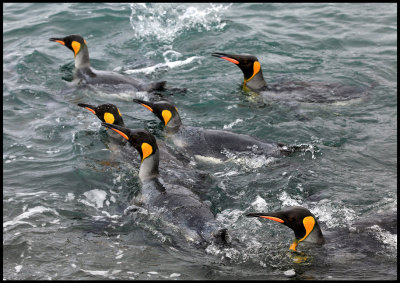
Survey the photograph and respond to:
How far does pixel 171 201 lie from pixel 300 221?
4.94 ft

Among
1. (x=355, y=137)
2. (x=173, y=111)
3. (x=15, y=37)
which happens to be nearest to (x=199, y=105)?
(x=173, y=111)

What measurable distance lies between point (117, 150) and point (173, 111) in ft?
3.42

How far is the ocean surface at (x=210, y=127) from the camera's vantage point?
17.3 ft

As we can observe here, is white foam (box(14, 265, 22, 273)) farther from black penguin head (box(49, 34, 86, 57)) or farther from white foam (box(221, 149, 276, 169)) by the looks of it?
black penguin head (box(49, 34, 86, 57))

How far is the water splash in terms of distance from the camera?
12094mm

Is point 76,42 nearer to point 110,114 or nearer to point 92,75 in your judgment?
point 92,75

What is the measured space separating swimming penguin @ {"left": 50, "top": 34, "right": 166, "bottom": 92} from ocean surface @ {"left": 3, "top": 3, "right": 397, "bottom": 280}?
24 cm

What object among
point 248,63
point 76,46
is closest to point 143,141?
point 248,63

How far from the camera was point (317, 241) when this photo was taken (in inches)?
211

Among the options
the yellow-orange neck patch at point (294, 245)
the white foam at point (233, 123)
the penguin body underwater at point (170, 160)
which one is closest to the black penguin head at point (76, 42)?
the penguin body underwater at point (170, 160)

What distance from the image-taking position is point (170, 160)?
714cm

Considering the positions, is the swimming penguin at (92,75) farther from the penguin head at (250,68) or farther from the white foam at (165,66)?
the penguin head at (250,68)

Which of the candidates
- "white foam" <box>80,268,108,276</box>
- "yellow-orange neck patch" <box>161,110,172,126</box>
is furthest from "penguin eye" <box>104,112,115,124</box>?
"white foam" <box>80,268,108,276</box>

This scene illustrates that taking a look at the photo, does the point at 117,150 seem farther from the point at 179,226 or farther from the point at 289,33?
the point at 289,33
